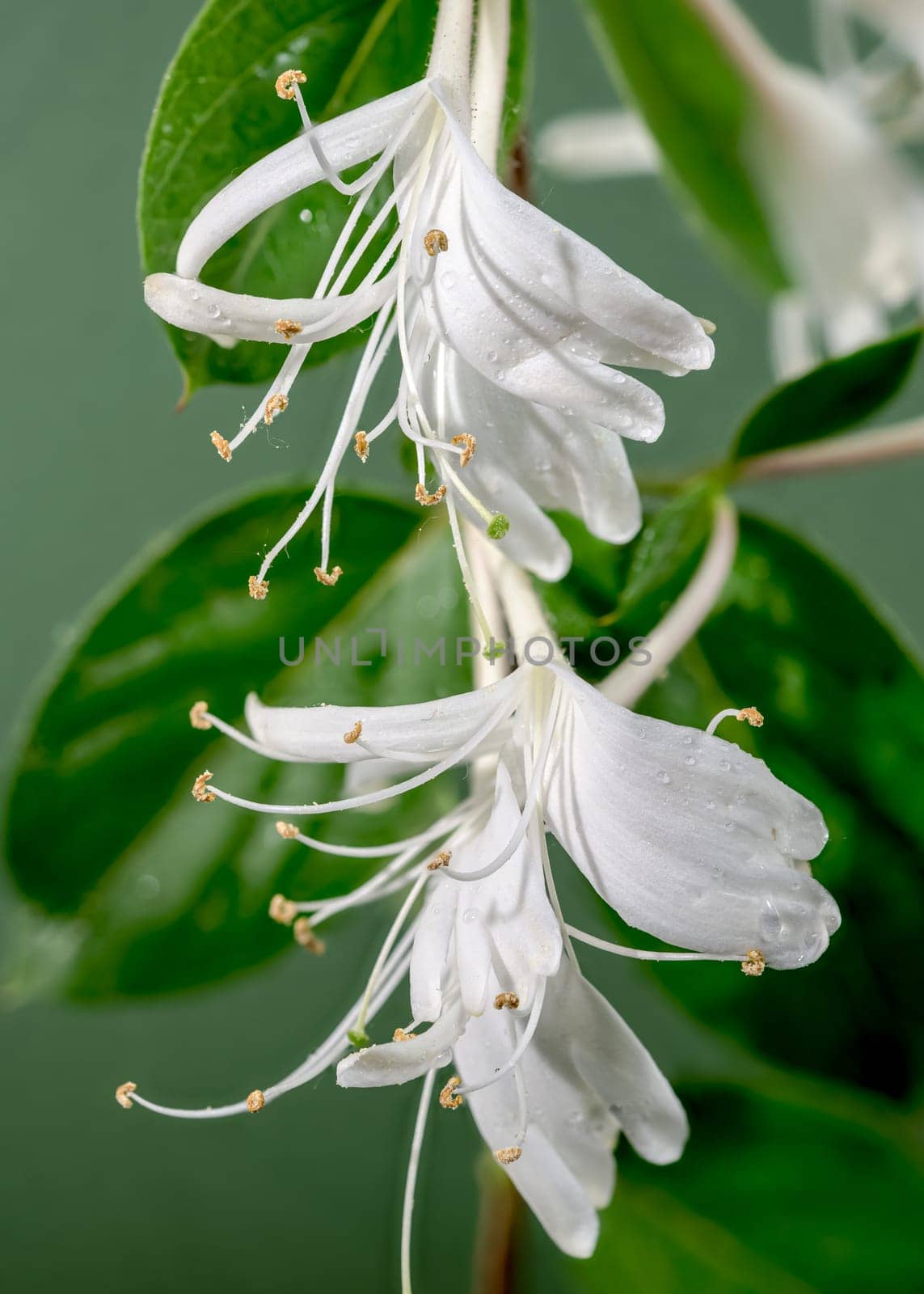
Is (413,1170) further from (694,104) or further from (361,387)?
(694,104)

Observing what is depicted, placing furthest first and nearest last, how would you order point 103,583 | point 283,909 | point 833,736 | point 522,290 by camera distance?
1. point 103,583
2. point 833,736
3. point 283,909
4. point 522,290

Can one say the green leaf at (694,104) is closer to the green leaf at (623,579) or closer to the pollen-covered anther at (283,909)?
the green leaf at (623,579)

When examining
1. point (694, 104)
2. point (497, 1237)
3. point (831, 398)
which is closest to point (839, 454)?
point (831, 398)

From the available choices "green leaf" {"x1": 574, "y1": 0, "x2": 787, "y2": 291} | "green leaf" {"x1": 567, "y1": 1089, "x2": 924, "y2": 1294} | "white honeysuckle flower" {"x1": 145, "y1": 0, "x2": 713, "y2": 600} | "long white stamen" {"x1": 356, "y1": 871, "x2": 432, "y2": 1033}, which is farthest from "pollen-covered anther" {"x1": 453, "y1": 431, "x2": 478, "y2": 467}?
"green leaf" {"x1": 567, "y1": 1089, "x2": 924, "y2": 1294}

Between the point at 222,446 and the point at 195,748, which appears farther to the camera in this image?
the point at 195,748

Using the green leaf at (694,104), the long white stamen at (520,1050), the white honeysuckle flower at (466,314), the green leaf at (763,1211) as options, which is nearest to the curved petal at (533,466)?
the white honeysuckle flower at (466,314)

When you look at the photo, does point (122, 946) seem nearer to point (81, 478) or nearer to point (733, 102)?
point (81, 478)

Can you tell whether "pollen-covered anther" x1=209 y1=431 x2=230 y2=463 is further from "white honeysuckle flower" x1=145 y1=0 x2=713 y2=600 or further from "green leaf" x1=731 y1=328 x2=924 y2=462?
"green leaf" x1=731 y1=328 x2=924 y2=462
